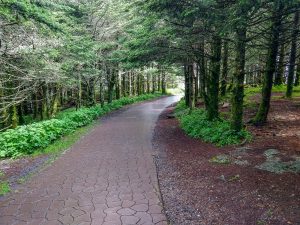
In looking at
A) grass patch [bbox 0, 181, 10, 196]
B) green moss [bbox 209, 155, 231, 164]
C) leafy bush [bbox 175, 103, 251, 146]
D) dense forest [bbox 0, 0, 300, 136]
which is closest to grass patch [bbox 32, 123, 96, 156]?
dense forest [bbox 0, 0, 300, 136]

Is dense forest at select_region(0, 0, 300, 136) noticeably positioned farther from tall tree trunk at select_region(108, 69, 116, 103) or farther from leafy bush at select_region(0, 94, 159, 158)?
tall tree trunk at select_region(108, 69, 116, 103)

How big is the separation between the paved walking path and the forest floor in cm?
48

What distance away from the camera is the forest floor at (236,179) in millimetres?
5391

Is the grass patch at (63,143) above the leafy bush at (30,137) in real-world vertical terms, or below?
below

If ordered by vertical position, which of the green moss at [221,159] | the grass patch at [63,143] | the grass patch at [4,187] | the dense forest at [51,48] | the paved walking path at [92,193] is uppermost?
the dense forest at [51,48]

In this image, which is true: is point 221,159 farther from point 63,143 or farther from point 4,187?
point 63,143

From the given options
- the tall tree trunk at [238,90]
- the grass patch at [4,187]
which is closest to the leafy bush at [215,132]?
the tall tree trunk at [238,90]

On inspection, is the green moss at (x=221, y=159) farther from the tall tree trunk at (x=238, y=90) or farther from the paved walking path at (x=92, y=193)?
the tall tree trunk at (x=238, y=90)

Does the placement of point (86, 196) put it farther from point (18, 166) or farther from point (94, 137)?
point (94, 137)

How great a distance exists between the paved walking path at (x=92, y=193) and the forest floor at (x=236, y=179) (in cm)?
48

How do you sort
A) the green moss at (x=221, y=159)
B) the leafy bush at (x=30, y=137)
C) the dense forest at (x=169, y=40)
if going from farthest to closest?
the leafy bush at (x=30, y=137) < the green moss at (x=221, y=159) < the dense forest at (x=169, y=40)

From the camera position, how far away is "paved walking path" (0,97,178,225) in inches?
220

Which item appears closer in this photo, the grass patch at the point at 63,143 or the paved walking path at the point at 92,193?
the paved walking path at the point at 92,193

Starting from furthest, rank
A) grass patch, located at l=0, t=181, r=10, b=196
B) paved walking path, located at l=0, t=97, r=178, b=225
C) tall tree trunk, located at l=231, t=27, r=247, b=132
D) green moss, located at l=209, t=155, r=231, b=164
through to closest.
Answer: tall tree trunk, located at l=231, t=27, r=247, b=132 → green moss, located at l=209, t=155, r=231, b=164 → grass patch, located at l=0, t=181, r=10, b=196 → paved walking path, located at l=0, t=97, r=178, b=225
